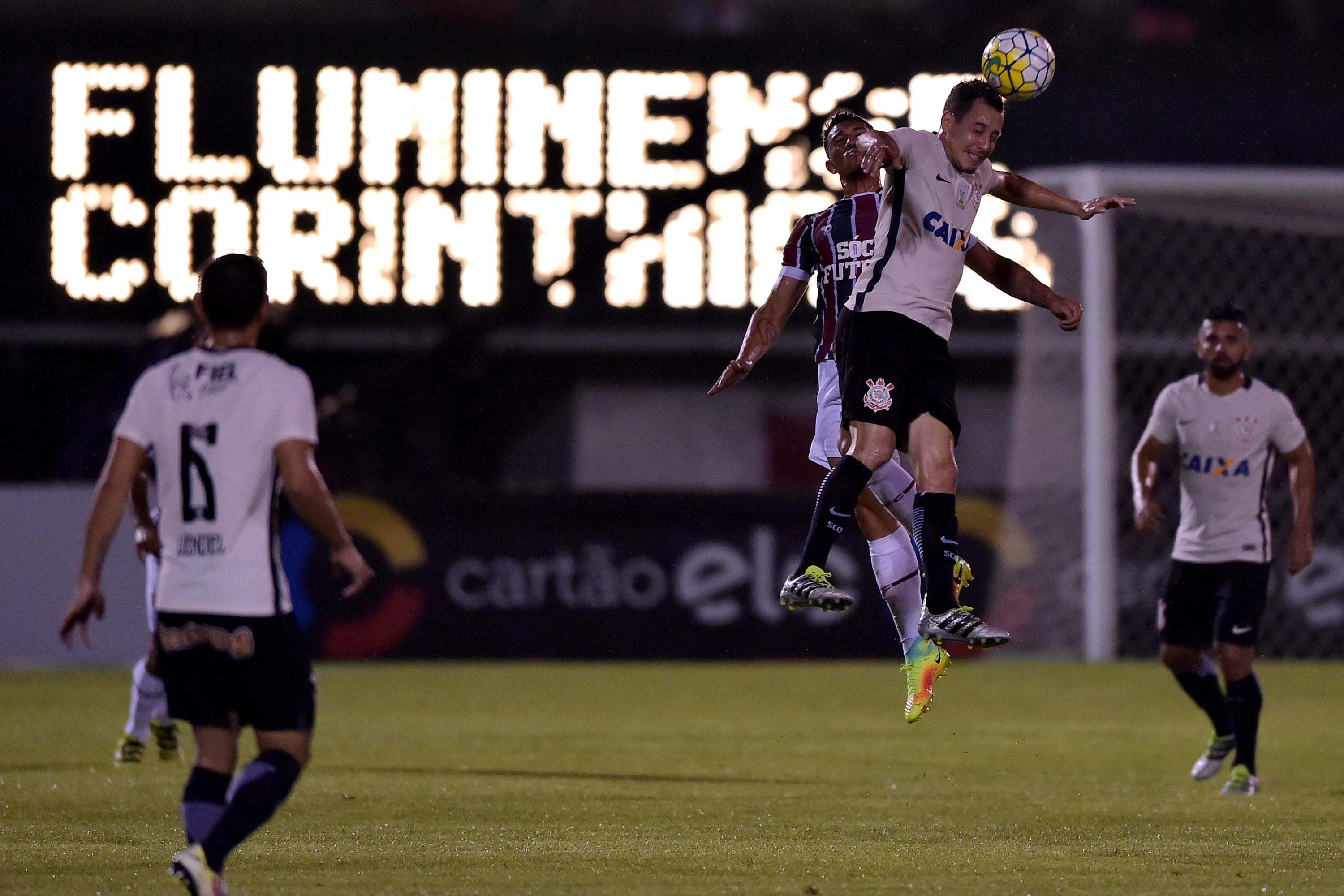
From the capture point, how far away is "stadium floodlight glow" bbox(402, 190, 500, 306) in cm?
1411

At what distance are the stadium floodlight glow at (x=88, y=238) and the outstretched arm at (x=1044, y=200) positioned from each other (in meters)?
8.75

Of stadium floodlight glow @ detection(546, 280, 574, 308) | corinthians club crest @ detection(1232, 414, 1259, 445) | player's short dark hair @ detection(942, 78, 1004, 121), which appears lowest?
corinthians club crest @ detection(1232, 414, 1259, 445)

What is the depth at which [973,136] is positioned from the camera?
248 inches

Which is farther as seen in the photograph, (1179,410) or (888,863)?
(1179,410)

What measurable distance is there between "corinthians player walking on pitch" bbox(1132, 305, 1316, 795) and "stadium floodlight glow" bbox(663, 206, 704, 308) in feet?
20.3

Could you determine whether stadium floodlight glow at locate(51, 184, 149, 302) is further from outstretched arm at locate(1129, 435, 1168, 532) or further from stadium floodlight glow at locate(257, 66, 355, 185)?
outstretched arm at locate(1129, 435, 1168, 532)

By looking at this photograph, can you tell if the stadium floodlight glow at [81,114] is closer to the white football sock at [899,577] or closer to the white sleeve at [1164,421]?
the white sleeve at [1164,421]

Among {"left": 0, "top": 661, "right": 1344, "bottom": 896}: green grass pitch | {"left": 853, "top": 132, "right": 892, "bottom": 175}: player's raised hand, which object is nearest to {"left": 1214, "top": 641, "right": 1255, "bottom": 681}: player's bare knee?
{"left": 0, "top": 661, "right": 1344, "bottom": 896}: green grass pitch

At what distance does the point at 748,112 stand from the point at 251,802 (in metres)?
10.3

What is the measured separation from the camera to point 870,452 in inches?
252

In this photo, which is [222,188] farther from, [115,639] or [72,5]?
[72,5]

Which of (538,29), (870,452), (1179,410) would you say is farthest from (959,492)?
(870,452)

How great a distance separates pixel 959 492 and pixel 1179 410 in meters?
6.07

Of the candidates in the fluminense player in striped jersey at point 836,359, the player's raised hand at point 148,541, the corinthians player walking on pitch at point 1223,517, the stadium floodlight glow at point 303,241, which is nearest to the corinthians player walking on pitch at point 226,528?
the player's raised hand at point 148,541
